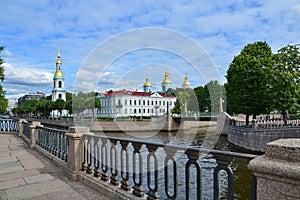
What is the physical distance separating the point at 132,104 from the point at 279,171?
55432 millimetres

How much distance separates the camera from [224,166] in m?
2.66

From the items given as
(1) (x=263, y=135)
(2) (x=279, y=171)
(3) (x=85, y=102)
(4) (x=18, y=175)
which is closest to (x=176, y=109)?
(3) (x=85, y=102)

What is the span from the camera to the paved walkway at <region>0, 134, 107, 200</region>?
14.8 feet

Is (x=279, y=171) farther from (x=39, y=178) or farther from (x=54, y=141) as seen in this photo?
(x=54, y=141)

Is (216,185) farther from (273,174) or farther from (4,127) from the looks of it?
(4,127)

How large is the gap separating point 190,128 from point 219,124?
13489 mm

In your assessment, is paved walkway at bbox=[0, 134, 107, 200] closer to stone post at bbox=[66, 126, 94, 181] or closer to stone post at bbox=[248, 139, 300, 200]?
stone post at bbox=[66, 126, 94, 181]

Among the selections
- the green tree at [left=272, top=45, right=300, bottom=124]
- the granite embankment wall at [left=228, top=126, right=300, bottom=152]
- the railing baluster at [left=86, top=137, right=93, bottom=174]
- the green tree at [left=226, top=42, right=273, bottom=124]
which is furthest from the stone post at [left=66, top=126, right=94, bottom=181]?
the green tree at [left=226, top=42, right=273, bottom=124]

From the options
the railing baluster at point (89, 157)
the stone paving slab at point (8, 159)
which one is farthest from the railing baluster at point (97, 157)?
the stone paving slab at point (8, 159)

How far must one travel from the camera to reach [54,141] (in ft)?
25.8

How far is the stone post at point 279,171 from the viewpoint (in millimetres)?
1876

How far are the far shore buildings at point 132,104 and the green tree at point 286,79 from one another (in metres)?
25.6

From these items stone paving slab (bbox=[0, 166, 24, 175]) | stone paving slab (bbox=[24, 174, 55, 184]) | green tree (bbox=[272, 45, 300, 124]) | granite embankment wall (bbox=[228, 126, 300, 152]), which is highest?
green tree (bbox=[272, 45, 300, 124])

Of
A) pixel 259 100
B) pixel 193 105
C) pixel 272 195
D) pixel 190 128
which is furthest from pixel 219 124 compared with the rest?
pixel 272 195
